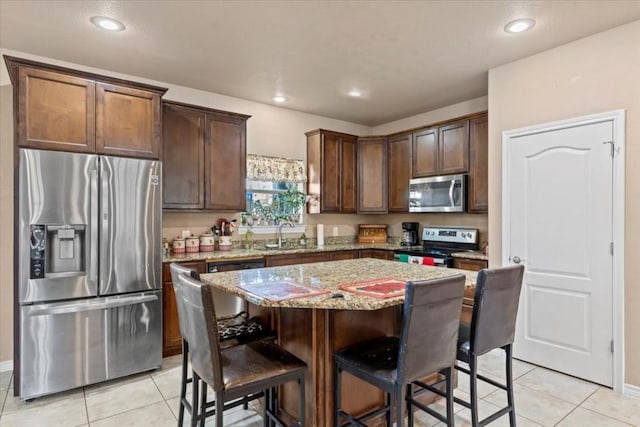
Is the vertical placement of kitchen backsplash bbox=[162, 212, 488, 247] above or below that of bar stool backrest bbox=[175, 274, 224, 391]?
above

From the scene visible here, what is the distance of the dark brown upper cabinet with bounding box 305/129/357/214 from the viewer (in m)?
4.98

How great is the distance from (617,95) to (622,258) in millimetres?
1237

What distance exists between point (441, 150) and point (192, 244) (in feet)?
10.3

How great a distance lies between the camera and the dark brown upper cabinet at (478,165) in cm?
404

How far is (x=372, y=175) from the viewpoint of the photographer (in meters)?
5.28

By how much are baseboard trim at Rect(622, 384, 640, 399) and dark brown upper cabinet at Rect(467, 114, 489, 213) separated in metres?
1.93

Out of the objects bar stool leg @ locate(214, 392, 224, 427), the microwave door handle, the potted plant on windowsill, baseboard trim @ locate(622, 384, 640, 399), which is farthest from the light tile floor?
the potted plant on windowsill

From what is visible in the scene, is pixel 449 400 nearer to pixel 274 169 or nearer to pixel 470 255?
pixel 470 255

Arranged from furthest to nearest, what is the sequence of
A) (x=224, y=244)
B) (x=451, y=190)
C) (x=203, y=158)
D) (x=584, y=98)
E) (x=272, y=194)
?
(x=272, y=194) < (x=451, y=190) < (x=224, y=244) < (x=203, y=158) < (x=584, y=98)

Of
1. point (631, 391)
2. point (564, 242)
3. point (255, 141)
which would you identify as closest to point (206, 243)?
point (255, 141)

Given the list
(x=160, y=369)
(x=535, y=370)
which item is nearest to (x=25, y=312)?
(x=160, y=369)

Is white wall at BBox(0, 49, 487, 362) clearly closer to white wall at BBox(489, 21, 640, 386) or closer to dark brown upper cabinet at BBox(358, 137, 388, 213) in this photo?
dark brown upper cabinet at BBox(358, 137, 388, 213)

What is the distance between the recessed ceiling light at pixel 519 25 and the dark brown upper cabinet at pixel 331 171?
2566 mm

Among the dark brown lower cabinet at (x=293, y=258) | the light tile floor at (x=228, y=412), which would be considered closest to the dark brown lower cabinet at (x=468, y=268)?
the light tile floor at (x=228, y=412)
